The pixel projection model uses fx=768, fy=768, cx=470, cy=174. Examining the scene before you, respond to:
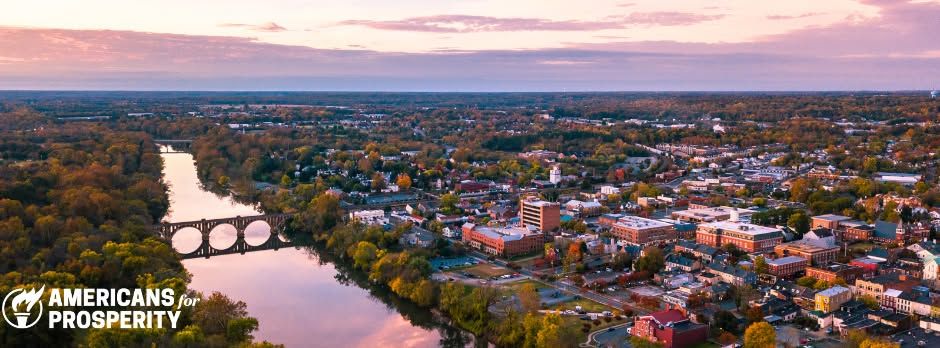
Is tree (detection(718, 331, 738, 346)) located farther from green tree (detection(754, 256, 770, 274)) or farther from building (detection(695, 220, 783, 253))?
building (detection(695, 220, 783, 253))

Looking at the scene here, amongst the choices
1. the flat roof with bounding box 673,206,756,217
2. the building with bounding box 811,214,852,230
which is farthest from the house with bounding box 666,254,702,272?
the flat roof with bounding box 673,206,756,217

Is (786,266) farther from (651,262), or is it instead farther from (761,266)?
(651,262)

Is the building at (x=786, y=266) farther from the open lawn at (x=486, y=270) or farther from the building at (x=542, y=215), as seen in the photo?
the building at (x=542, y=215)

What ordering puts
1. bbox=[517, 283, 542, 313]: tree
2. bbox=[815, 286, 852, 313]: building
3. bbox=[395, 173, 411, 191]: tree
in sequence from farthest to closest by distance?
1. bbox=[395, 173, 411, 191]: tree
2. bbox=[815, 286, 852, 313]: building
3. bbox=[517, 283, 542, 313]: tree

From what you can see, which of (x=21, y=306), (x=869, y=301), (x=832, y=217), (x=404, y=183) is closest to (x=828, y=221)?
(x=832, y=217)

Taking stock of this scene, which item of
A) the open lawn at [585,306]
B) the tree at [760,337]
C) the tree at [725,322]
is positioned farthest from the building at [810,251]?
the tree at [760,337]

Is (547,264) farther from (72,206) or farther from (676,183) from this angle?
(676,183)
